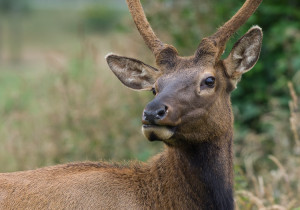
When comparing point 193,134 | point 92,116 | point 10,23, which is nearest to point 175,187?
point 193,134

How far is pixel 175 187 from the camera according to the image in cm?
697

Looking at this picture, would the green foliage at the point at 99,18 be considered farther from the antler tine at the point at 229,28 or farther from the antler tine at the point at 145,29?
the antler tine at the point at 229,28

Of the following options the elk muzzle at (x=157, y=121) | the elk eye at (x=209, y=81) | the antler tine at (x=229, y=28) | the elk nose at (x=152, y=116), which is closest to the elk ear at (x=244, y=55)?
the antler tine at (x=229, y=28)

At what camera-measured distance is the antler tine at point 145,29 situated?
→ 24.6 ft

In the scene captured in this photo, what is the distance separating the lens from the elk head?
637cm

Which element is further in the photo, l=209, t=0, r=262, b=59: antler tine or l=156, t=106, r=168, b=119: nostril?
l=209, t=0, r=262, b=59: antler tine

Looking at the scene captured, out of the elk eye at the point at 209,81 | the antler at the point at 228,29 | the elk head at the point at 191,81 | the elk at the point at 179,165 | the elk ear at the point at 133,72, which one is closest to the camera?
the elk head at the point at 191,81

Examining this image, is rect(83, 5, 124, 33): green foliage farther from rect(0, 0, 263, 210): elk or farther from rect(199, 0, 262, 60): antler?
rect(0, 0, 263, 210): elk

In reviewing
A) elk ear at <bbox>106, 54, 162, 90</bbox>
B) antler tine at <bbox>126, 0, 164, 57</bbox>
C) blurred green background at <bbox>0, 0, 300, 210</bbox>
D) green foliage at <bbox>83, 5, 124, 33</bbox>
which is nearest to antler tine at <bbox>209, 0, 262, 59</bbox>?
antler tine at <bbox>126, 0, 164, 57</bbox>

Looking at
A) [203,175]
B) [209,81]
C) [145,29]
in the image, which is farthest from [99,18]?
[203,175]

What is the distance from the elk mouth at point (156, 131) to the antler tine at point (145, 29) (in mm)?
1382

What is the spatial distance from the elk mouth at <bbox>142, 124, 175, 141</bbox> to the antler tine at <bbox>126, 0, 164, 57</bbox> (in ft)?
4.54

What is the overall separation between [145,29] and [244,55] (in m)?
1.32

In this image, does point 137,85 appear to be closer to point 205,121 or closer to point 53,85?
point 205,121
